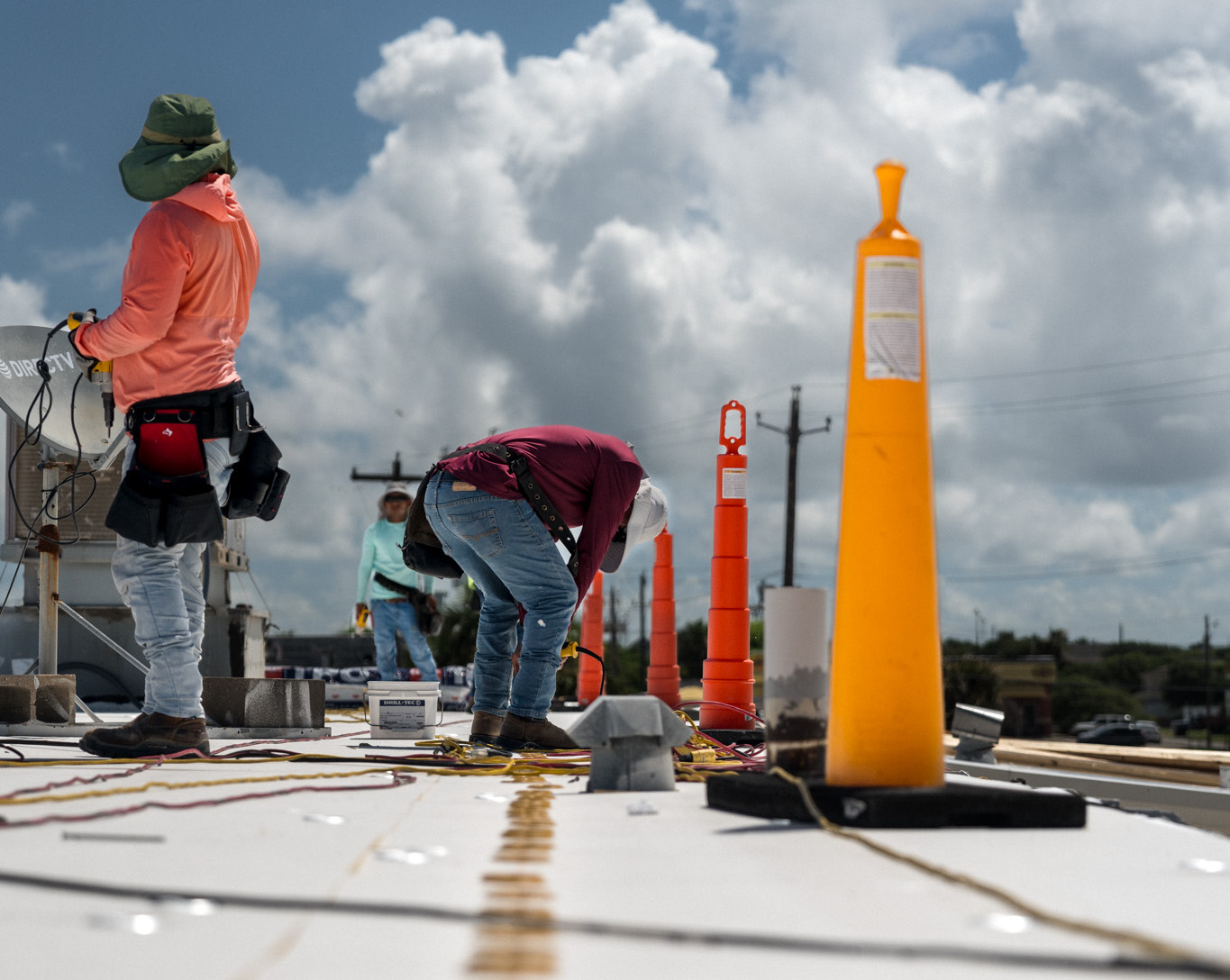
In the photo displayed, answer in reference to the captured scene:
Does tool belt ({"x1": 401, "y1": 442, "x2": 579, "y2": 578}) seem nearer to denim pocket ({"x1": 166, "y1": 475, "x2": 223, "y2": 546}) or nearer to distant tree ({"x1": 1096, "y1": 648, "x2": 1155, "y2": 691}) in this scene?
denim pocket ({"x1": 166, "y1": 475, "x2": 223, "y2": 546})

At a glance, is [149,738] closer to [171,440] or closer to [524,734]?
[171,440]

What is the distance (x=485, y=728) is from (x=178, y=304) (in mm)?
2240

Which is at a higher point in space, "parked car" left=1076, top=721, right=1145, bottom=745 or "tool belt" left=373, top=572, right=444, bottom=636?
"tool belt" left=373, top=572, right=444, bottom=636

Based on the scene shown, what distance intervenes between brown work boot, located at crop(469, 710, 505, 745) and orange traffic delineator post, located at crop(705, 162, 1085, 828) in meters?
2.56

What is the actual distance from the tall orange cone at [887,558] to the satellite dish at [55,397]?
4.35 meters

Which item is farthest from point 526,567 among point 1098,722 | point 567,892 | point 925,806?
point 1098,722

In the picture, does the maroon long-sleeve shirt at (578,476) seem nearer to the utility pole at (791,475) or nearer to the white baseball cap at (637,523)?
the white baseball cap at (637,523)

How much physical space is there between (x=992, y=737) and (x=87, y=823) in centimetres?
462

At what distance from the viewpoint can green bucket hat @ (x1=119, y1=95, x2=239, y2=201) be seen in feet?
16.1

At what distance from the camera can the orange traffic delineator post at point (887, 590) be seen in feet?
9.48

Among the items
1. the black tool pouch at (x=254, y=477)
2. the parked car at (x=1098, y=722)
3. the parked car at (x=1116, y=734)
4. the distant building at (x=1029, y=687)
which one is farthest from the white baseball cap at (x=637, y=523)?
the parked car at (x=1098, y=722)

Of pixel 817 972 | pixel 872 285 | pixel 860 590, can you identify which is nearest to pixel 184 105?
pixel 872 285

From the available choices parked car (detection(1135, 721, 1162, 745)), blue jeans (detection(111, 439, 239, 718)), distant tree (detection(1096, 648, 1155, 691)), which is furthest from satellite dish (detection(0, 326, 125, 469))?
distant tree (detection(1096, 648, 1155, 691))

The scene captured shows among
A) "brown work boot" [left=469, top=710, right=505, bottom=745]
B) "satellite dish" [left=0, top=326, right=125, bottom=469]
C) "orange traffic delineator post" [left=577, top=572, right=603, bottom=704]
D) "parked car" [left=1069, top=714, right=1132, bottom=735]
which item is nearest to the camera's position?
"brown work boot" [left=469, top=710, right=505, bottom=745]
